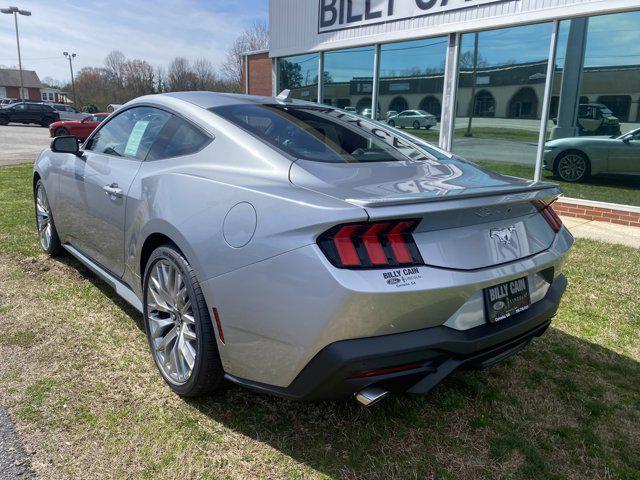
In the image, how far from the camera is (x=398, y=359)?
187 centimetres

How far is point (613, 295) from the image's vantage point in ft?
13.7

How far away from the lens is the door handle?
2994mm

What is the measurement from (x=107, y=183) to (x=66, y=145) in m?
0.82

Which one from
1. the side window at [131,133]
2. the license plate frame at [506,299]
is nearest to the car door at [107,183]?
the side window at [131,133]

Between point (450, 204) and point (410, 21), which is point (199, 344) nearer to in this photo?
point (450, 204)

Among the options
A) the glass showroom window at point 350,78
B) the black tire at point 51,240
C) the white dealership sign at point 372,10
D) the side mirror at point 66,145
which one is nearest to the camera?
the side mirror at point 66,145

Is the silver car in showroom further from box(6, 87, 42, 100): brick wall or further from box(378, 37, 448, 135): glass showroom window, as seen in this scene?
box(6, 87, 42, 100): brick wall

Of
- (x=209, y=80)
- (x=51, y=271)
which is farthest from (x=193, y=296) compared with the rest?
(x=209, y=80)

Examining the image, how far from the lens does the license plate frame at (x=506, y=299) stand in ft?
6.84

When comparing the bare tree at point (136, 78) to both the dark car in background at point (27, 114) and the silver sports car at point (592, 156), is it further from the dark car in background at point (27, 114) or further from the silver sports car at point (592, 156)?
the silver sports car at point (592, 156)

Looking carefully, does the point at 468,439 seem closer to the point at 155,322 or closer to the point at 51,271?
the point at 155,322

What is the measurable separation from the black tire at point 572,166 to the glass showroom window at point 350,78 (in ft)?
13.7

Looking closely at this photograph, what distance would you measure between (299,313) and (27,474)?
4.29ft

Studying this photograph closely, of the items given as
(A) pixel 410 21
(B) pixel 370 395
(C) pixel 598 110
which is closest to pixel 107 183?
(B) pixel 370 395
